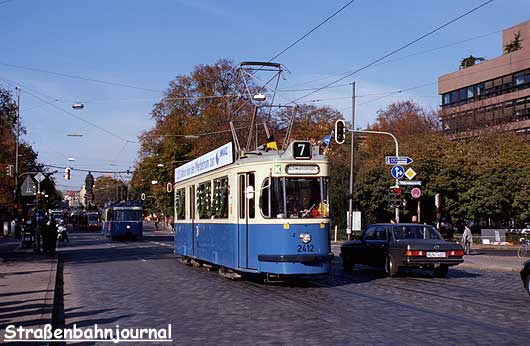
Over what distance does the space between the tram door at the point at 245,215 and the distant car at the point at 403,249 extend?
4787 millimetres

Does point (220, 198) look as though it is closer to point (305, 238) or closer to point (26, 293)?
point (305, 238)

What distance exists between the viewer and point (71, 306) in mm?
14375

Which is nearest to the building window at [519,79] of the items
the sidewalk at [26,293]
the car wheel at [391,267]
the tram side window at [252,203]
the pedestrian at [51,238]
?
the pedestrian at [51,238]

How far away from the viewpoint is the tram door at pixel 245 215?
56.4ft

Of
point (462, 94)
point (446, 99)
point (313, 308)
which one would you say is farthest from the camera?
point (446, 99)

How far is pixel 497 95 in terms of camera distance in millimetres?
68750

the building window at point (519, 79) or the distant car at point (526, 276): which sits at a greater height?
the building window at point (519, 79)

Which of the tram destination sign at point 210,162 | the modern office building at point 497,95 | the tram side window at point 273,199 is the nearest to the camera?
the tram side window at point 273,199

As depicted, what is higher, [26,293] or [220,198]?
[220,198]

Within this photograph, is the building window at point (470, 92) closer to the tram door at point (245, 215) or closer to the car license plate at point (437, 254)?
the car license plate at point (437, 254)

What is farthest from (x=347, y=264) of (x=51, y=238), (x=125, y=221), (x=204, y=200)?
(x=125, y=221)

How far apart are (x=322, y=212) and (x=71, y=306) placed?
19.8 feet

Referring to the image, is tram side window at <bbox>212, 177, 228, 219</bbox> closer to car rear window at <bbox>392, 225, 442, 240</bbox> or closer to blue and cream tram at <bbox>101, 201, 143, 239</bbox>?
car rear window at <bbox>392, 225, 442, 240</bbox>

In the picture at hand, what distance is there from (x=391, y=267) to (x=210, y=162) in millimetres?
5915
